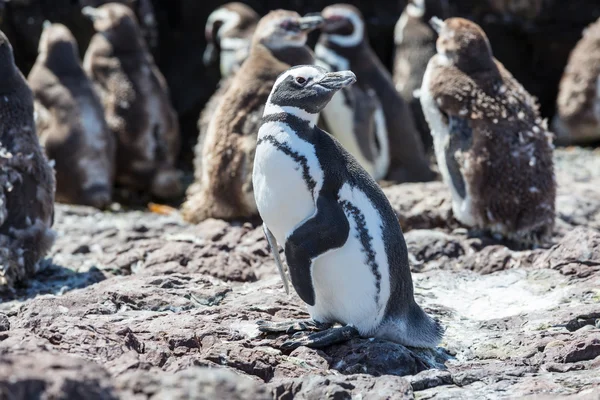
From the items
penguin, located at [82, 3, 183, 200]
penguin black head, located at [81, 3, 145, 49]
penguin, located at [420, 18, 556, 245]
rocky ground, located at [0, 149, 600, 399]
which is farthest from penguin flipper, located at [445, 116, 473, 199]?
penguin black head, located at [81, 3, 145, 49]

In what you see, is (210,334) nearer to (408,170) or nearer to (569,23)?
(408,170)

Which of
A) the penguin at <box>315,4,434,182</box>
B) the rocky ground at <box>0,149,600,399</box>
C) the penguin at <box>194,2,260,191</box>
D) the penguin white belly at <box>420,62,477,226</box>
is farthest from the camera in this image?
the penguin at <box>194,2,260,191</box>

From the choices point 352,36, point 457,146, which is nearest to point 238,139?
point 457,146

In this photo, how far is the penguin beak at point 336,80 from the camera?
4.36m

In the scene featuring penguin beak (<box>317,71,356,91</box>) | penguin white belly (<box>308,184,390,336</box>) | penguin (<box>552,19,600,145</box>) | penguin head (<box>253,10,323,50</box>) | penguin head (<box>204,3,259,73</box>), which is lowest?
penguin (<box>552,19,600,145</box>)

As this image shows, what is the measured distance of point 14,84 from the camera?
636 centimetres

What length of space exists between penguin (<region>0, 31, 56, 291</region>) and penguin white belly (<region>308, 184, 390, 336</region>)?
259 centimetres

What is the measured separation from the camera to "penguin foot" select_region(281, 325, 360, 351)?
4.25 metres

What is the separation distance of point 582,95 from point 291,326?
1041 centimetres

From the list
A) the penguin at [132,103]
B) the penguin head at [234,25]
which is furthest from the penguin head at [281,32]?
the penguin at [132,103]

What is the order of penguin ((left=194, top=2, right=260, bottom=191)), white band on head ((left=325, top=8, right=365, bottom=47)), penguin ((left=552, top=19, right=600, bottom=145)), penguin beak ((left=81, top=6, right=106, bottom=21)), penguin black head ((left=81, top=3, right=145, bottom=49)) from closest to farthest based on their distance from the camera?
1. white band on head ((left=325, top=8, right=365, bottom=47))
2. penguin ((left=194, top=2, right=260, bottom=191))
3. penguin black head ((left=81, top=3, right=145, bottom=49))
4. penguin beak ((left=81, top=6, right=106, bottom=21))
5. penguin ((left=552, top=19, right=600, bottom=145))

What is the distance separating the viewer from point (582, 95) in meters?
13.8

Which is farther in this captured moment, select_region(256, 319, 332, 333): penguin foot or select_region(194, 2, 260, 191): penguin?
select_region(194, 2, 260, 191): penguin

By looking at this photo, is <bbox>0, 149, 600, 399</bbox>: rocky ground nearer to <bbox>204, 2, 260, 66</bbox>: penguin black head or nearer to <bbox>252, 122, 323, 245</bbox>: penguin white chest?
<bbox>252, 122, 323, 245</bbox>: penguin white chest
